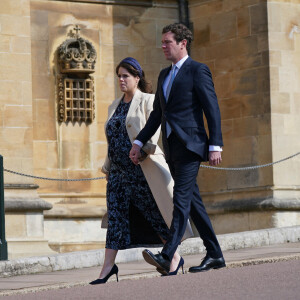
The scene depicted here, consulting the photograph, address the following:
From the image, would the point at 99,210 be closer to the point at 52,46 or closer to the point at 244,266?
the point at 52,46

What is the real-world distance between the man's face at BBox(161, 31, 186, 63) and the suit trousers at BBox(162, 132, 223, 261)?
0.59m

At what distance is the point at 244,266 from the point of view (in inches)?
358

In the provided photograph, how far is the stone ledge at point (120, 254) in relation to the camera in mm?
10688

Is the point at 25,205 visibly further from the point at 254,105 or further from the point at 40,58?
the point at 254,105

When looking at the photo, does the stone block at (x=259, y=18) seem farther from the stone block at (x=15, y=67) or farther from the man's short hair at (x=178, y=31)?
the man's short hair at (x=178, y=31)

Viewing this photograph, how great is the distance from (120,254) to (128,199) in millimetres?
2335

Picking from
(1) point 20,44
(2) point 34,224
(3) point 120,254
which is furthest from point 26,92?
(3) point 120,254

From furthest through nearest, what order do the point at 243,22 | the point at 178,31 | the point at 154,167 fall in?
the point at 243,22
the point at 154,167
the point at 178,31

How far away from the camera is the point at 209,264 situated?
28.8 feet

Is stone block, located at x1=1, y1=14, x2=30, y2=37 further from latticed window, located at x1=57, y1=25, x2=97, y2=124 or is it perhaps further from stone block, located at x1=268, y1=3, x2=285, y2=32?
stone block, located at x1=268, y1=3, x2=285, y2=32

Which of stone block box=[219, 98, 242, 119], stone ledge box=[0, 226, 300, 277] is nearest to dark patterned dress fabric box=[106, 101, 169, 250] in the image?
stone ledge box=[0, 226, 300, 277]

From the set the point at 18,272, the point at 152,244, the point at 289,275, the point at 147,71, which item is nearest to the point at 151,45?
the point at 147,71

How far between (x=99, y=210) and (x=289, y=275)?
7.76 m

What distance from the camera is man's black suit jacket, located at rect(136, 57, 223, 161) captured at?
8.68m
